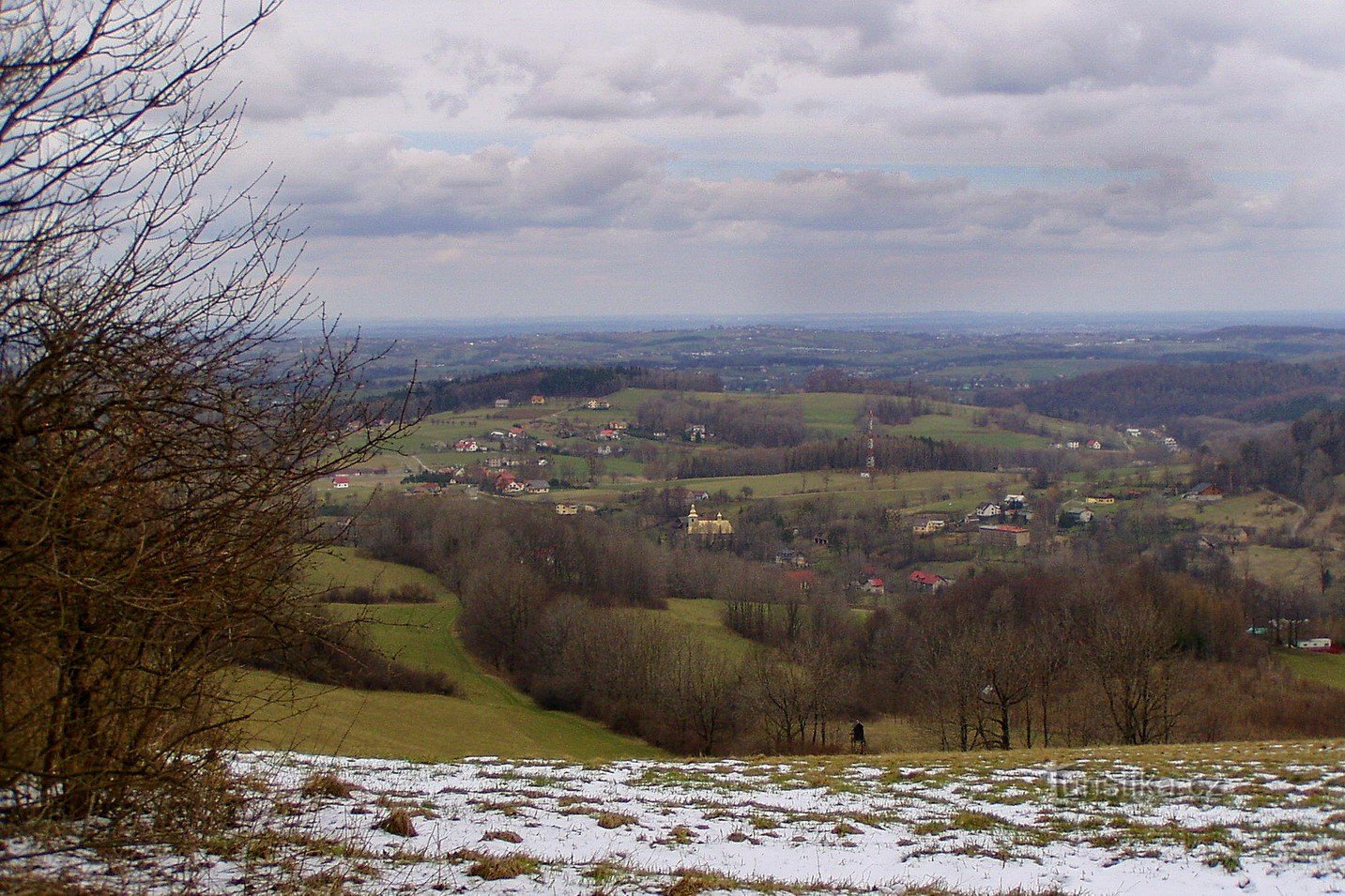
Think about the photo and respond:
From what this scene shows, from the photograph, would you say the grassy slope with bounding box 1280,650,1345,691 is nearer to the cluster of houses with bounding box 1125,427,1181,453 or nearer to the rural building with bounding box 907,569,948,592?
the rural building with bounding box 907,569,948,592

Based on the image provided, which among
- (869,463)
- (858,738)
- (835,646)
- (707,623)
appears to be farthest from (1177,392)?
(858,738)

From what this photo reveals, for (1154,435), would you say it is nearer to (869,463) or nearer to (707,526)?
(869,463)

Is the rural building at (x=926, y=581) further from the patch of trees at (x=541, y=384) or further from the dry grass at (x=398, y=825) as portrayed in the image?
the patch of trees at (x=541, y=384)

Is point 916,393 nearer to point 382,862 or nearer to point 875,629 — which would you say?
point 875,629

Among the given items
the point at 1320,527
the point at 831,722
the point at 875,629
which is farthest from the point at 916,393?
the point at 831,722

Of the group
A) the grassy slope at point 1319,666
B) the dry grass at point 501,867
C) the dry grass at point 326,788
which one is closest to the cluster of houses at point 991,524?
the grassy slope at point 1319,666

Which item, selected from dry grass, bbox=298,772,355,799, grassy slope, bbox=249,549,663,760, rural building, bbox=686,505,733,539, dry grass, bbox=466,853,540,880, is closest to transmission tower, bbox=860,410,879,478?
rural building, bbox=686,505,733,539
